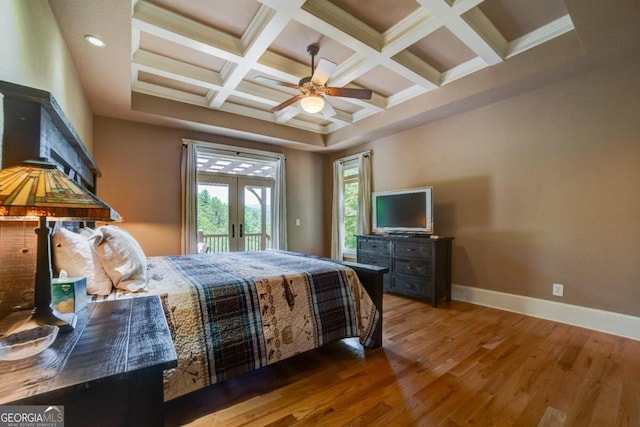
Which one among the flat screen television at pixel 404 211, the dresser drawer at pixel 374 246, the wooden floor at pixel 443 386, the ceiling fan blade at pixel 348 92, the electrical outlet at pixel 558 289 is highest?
the ceiling fan blade at pixel 348 92

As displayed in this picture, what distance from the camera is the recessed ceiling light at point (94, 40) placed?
7.12 feet

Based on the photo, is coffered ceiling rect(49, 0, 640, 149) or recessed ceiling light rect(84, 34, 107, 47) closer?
recessed ceiling light rect(84, 34, 107, 47)

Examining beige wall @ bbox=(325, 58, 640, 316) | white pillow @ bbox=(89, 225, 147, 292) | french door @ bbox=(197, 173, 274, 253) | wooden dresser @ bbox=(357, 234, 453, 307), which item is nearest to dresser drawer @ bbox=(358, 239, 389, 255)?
wooden dresser @ bbox=(357, 234, 453, 307)

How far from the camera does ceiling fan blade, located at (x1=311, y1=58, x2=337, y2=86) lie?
7.95 ft

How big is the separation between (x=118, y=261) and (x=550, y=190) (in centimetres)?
415

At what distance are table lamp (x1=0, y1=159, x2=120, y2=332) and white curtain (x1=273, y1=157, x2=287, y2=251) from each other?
4.07 meters

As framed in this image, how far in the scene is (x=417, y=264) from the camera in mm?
3725

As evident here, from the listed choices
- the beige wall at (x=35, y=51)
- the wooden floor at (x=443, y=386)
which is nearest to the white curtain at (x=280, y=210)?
the wooden floor at (x=443, y=386)

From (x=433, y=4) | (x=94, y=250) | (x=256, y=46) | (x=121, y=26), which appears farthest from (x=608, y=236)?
(x=121, y=26)

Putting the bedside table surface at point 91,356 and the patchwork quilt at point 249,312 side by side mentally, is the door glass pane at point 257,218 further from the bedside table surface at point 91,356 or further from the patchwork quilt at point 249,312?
the bedside table surface at point 91,356

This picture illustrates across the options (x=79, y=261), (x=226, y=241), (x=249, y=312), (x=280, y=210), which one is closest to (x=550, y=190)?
(x=249, y=312)

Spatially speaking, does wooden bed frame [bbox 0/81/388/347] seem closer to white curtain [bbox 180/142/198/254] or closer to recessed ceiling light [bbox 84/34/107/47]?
recessed ceiling light [bbox 84/34/107/47]

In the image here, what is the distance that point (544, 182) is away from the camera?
10.3ft

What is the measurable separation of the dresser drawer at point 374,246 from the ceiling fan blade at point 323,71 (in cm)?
248
